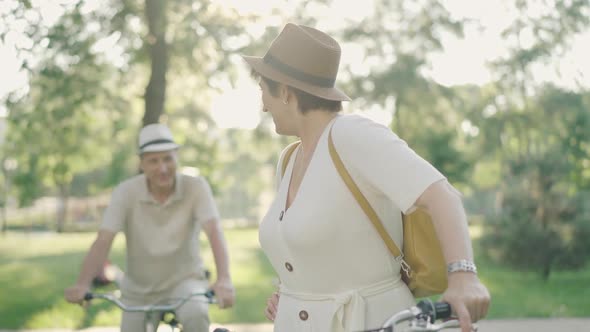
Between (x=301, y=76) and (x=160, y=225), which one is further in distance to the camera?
(x=160, y=225)

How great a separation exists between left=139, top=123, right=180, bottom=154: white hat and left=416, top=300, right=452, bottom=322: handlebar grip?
317 cm

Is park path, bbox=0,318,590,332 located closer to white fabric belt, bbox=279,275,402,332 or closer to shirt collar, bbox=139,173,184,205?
shirt collar, bbox=139,173,184,205

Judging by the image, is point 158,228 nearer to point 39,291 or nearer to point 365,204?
point 365,204

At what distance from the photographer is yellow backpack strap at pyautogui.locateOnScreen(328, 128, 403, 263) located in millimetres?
2508

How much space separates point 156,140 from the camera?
504cm

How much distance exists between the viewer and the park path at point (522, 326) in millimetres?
8992

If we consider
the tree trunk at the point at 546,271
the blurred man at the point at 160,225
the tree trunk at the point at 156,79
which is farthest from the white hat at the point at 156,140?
the tree trunk at the point at 546,271

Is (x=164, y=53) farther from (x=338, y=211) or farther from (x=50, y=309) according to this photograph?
(x=338, y=211)

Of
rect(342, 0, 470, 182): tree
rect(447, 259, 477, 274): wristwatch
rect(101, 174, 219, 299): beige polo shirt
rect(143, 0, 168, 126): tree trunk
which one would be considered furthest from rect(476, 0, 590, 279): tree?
rect(447, 259, 477, 274): wristwatch

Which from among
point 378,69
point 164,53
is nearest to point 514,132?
point 378,69

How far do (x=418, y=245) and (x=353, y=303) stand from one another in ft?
0.97

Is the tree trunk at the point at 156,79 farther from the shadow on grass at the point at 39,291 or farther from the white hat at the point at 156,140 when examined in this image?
the white hat at the point at 156,140

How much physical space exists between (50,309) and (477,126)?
1412cm

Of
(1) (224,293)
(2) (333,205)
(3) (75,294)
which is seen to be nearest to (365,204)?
(2) (333,205)
